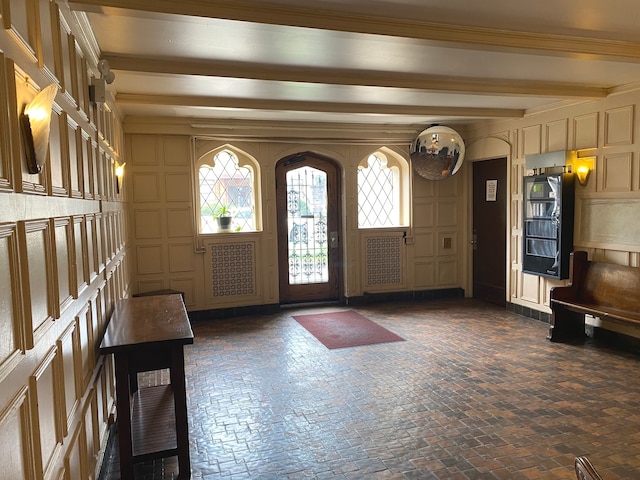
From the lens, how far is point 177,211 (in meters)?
5.97

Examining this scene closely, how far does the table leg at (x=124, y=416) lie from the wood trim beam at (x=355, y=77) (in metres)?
2.17

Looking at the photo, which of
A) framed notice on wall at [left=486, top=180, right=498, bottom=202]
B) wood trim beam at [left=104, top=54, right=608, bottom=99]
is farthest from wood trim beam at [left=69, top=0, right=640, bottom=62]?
framed notice on wall at [left=486, top=180, right=498, bottom=202]

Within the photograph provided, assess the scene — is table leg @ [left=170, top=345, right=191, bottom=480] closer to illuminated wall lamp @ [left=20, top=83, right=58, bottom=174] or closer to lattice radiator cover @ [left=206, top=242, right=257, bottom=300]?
illuminated wall lamp @ [left=20, top=83, right=58, bottom=174]

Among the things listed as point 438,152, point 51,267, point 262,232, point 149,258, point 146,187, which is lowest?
point 149,258

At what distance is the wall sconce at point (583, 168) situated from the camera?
4.98m

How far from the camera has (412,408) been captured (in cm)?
343

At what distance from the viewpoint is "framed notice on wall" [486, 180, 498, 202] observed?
6.52m

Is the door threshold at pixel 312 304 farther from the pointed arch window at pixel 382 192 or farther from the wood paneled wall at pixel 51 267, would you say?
the wood paneled wall at pixel 51 267

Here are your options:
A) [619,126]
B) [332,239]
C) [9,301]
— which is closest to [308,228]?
[332,239]

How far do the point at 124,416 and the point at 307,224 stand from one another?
179 inches

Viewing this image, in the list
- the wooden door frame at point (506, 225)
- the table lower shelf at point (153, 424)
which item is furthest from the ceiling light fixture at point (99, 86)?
the wooden door frame at point (506, 225)

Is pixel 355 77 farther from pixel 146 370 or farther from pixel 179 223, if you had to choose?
pixel 179 223

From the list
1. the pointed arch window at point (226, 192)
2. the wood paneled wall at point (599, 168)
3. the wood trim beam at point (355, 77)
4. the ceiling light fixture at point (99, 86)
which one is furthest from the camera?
the pointed arch window at point (226, 192)

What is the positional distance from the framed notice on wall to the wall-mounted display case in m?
0.85
